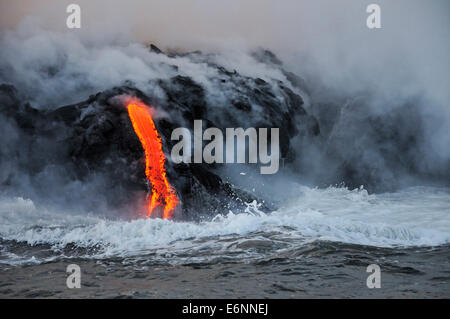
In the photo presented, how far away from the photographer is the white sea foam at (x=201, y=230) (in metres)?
8.59

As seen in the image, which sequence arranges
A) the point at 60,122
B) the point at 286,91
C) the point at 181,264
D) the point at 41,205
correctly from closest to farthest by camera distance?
the point at 181,264 < the point at 41,205 < the point at 60,122 < the point at 286,91

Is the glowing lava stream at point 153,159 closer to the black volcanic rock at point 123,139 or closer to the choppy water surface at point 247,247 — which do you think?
the black volcanic rock at point 123,139

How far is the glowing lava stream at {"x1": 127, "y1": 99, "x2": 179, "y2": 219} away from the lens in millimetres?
11328

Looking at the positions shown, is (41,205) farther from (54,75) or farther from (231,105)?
(231,105)

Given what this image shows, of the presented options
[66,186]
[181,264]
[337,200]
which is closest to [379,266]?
[181,264]

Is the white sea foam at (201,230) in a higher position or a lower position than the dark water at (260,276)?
higher

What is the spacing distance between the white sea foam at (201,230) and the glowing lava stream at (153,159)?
122 centimetres

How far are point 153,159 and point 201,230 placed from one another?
294 cm

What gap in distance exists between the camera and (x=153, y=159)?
11.7m

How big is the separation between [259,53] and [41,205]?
10827mm

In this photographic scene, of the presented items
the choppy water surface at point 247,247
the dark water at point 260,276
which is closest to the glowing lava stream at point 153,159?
the choppy water surface at point 247,247

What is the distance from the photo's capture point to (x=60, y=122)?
12.9m

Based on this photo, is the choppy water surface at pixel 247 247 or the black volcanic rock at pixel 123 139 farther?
the black volcanic rock at pixel 123 139

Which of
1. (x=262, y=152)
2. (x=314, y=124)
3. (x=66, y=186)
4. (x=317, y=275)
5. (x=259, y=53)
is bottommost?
(x=317, y=275)
